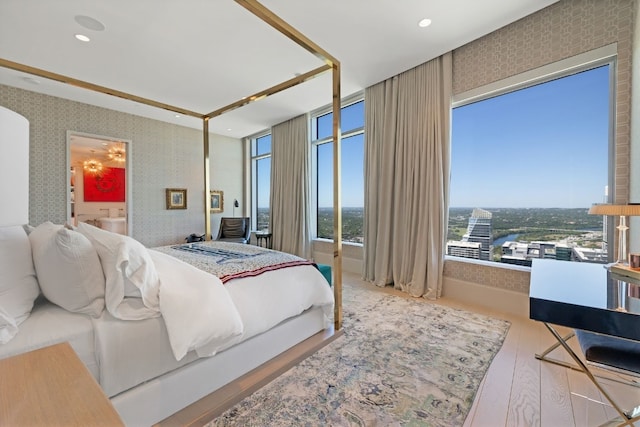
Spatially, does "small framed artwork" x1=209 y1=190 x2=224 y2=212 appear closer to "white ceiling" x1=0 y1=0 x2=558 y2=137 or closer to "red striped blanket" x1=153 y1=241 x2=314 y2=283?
"white ceiling" x1=0 y1=0 x2=558 y2=137

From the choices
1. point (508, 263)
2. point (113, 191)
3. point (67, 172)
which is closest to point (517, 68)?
point (508, 263)

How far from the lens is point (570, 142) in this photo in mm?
2688

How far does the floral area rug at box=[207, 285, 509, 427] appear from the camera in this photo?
4.86ft

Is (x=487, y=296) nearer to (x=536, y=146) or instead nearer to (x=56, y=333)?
(x=536, y=146)

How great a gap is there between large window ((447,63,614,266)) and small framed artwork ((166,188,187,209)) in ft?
17.1

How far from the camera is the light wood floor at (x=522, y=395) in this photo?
57.4 inches

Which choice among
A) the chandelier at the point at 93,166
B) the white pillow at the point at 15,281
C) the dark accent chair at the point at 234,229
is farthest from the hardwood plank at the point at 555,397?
the chandelier at the point at 93,166

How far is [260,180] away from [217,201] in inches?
46.3

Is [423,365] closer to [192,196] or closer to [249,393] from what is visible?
[249,393]

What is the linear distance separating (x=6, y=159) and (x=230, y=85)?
3.83 meters

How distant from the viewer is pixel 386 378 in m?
1.81

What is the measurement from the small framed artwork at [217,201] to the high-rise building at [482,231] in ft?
17.3

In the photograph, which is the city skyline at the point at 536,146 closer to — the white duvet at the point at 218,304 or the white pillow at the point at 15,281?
the white duvet at the point at 218,304

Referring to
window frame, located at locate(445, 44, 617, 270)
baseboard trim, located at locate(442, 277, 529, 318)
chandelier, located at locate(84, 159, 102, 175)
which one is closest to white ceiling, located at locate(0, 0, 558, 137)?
window frame, located at locate(445, 44, 617, 270)
